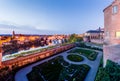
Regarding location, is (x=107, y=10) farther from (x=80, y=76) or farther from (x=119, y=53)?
(x=80, y=76)

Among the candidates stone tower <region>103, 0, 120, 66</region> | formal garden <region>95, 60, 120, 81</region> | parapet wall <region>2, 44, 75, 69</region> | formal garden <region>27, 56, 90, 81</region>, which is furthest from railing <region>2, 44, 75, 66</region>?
stone tower <region>103, 0, 120, 66</region>

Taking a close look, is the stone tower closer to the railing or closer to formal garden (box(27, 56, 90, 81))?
formal garden (box(27, 56, 90, 81))

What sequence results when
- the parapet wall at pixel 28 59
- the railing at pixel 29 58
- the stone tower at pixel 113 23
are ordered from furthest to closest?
the stone tower at pixel 113 23, the railing at pixel 29 58, the parapet wall at pixel 28 59

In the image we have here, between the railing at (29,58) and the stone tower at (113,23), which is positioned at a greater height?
the stone tower at (113,23)

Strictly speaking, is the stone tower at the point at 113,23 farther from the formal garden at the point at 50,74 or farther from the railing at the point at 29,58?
the railing at the point at 29,58

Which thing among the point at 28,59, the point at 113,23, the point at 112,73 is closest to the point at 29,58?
the point at 28,59

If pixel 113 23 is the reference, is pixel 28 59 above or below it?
below

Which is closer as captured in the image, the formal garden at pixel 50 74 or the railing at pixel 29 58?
the formal garden at pixel 50 74

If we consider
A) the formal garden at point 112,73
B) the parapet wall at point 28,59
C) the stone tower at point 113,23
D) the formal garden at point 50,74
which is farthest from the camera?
the stone tower at point 113,23

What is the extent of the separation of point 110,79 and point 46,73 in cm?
714

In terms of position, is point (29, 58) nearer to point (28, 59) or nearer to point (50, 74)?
point (28, 59)

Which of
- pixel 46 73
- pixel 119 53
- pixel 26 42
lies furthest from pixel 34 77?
pixel 26 42

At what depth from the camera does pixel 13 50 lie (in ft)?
73.0

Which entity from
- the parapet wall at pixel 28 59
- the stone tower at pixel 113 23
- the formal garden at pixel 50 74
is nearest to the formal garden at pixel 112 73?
the formal garden at pixel 50 74
